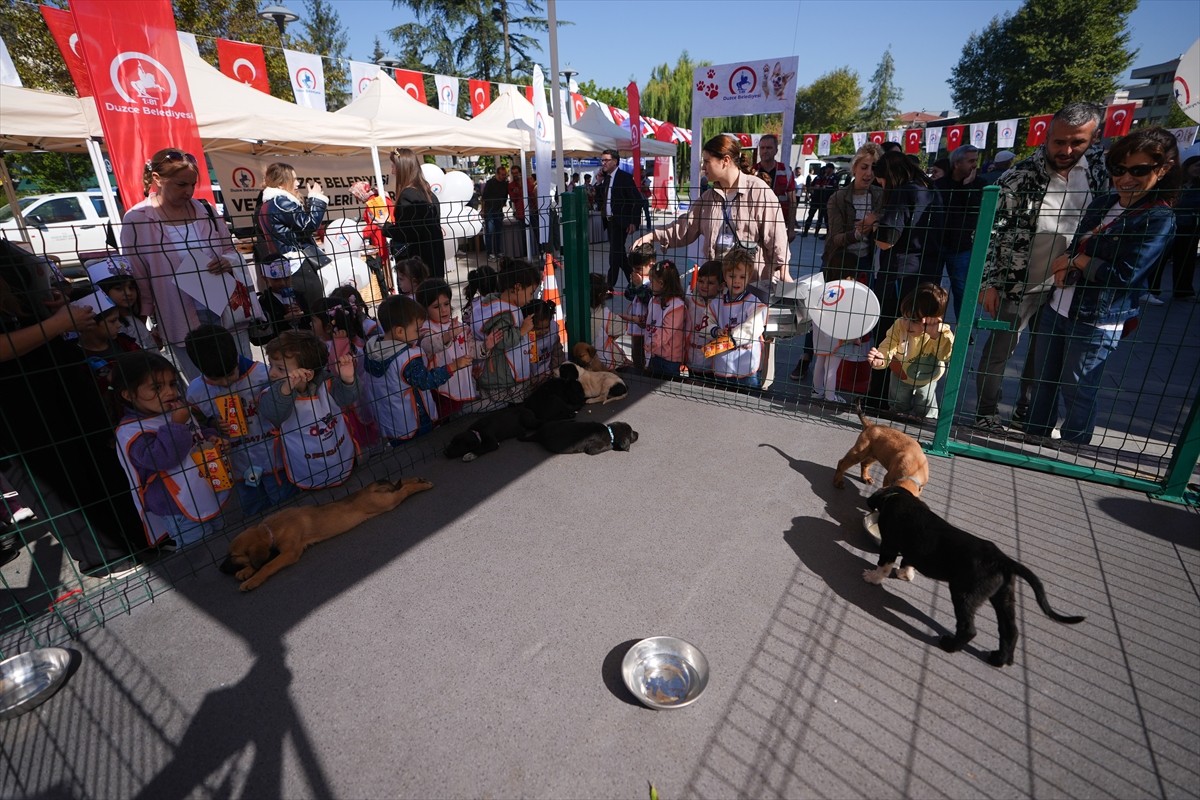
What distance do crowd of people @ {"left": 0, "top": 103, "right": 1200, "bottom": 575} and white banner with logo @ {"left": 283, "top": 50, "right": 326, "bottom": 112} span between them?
691 centimetres

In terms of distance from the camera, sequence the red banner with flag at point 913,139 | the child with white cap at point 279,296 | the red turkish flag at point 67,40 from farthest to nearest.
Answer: the red banner with flag at point 913,139, the red turkish flag at point 67,40, the child with white cap at point 279,296

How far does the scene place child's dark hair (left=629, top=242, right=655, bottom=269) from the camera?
5.06 meters

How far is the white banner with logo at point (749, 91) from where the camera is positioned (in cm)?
941

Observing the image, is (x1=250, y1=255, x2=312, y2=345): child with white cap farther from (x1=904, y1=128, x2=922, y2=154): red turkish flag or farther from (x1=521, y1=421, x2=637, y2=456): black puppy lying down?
(x1=904, y1=128, x2=922, y2=154): red turkish flag

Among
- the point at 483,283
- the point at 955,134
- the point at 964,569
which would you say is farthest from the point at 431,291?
the point at 955,134

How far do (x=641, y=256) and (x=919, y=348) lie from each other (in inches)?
93.9

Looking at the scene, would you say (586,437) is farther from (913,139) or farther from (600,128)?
(913,139)

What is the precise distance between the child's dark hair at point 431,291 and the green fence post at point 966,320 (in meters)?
3.37

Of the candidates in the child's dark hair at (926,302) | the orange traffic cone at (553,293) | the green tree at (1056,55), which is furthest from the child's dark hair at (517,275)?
the green tree at (1056,55)

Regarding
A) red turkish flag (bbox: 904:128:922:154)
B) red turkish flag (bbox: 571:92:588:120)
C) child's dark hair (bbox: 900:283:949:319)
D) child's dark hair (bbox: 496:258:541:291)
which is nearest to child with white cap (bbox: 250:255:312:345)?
child's dark hair (bbox: 496:258:541:291)

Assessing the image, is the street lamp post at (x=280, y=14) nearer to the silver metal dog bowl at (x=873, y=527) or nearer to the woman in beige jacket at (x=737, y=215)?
the woman in beige jacket at (x=737, y=215)

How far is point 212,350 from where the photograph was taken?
301 centimetres

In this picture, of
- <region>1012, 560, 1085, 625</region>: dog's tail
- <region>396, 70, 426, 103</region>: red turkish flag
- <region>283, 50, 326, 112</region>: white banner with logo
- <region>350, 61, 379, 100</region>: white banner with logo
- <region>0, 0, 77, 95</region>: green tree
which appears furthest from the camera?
<region>396, 70, 426, 103</region>: red turkish flag

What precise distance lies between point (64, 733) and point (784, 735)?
102 inches
